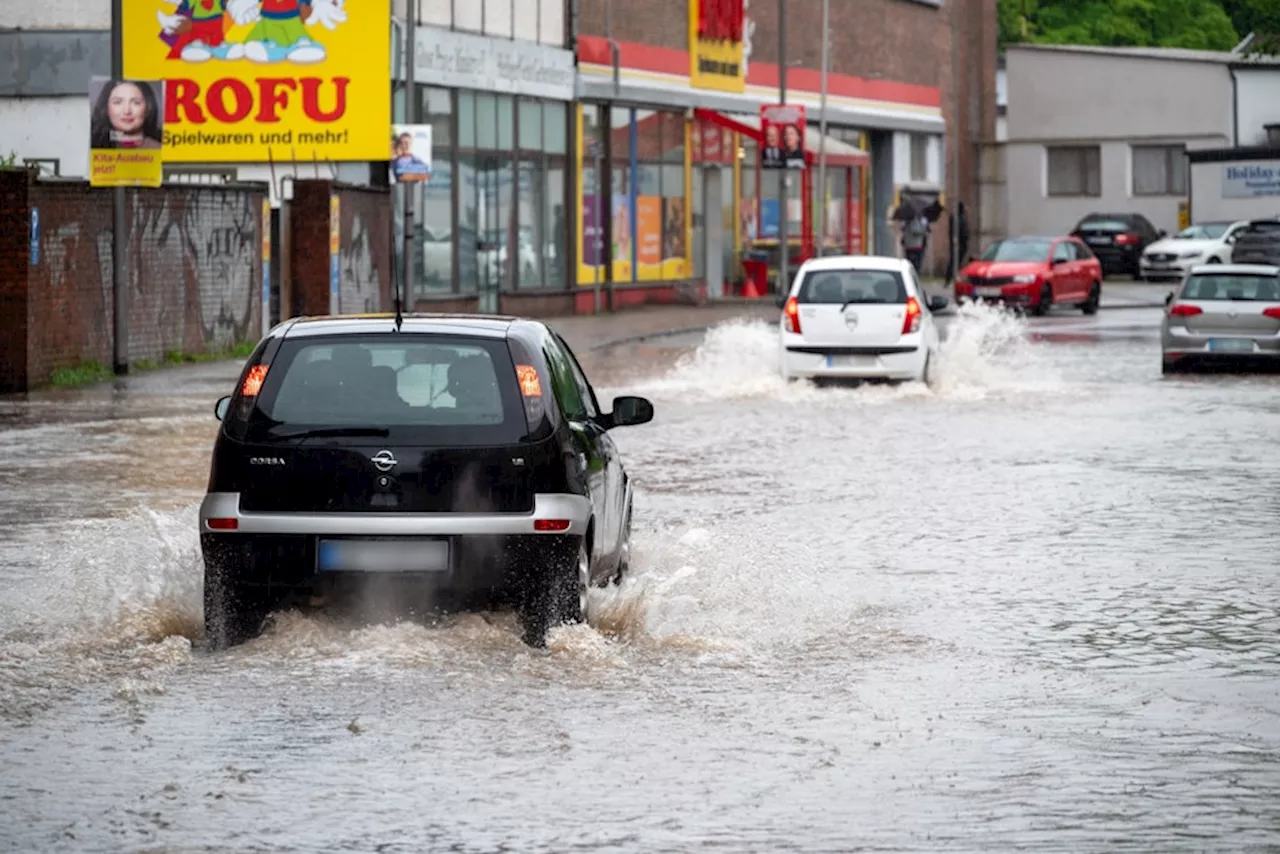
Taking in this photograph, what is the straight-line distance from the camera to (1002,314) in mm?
46469

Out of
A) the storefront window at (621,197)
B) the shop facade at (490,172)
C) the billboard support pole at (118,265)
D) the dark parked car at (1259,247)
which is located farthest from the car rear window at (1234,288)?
the dark parked car at (1259,247)

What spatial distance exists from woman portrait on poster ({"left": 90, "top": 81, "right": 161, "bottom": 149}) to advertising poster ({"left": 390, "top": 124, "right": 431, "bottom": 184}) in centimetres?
843

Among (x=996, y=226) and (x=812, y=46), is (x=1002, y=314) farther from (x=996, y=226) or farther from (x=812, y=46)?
(x=996, y=226)

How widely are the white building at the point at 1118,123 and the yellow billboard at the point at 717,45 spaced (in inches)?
940

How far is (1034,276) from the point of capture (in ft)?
161

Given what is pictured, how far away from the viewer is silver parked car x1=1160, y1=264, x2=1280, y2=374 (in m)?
30.6

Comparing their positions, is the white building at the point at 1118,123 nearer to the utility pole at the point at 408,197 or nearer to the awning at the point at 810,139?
the awning at the point at 810,139

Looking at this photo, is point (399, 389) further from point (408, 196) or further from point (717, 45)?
point (717, 45)

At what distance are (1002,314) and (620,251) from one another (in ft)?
29.1

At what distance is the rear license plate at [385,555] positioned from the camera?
10078mm

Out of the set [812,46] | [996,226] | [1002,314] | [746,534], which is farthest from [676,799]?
[996,226]

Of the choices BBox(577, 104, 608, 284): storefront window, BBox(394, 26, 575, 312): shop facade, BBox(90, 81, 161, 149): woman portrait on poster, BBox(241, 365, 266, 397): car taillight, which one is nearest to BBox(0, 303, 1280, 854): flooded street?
BBox(241, 365, 266, 397): car taillight

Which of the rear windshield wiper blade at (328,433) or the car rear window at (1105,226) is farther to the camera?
the car rear window at (1105,226)

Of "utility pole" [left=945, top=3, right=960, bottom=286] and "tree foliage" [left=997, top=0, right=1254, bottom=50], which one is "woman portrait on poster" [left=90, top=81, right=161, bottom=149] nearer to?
"utility pole" [left=945, top=3, right=960, bottom=286]
